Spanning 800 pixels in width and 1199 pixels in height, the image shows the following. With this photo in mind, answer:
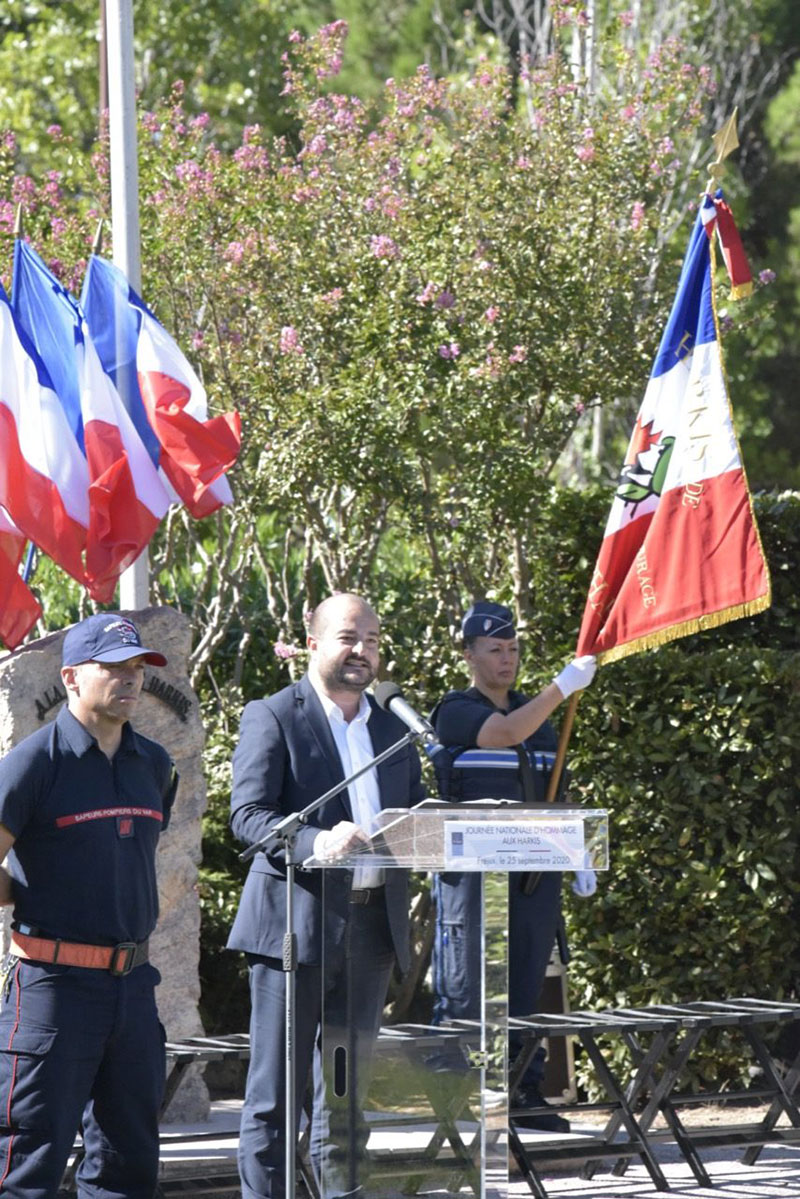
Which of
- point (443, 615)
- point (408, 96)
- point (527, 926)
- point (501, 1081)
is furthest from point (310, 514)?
point (501, 1081)

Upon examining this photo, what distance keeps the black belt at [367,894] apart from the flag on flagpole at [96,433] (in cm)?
306

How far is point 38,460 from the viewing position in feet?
26.3

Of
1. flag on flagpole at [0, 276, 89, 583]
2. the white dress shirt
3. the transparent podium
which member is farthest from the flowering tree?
the transparent podium

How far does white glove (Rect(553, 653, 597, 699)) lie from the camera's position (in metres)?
7.24

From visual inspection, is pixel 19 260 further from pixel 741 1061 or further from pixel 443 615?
pixel 741 1061

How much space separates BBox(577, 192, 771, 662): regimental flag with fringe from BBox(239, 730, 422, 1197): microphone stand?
2497 millimetres

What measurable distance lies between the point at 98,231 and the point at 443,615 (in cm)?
288

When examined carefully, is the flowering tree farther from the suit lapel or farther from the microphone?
the microphone

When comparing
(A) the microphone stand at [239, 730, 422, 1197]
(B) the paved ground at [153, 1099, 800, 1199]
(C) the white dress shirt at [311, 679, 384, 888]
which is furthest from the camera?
(B) the paved ground at [153, 1099, 800, 1199]

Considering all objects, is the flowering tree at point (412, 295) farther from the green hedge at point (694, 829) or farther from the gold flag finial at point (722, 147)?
the gold flag finial at point (722, 147)

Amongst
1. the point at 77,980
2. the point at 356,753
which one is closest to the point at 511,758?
the point at 356,753

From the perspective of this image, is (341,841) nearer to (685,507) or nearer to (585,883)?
(585,883)

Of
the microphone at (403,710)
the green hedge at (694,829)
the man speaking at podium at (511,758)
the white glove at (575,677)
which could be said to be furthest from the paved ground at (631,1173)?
the microphone at (403,710)

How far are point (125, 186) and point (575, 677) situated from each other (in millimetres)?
3659
